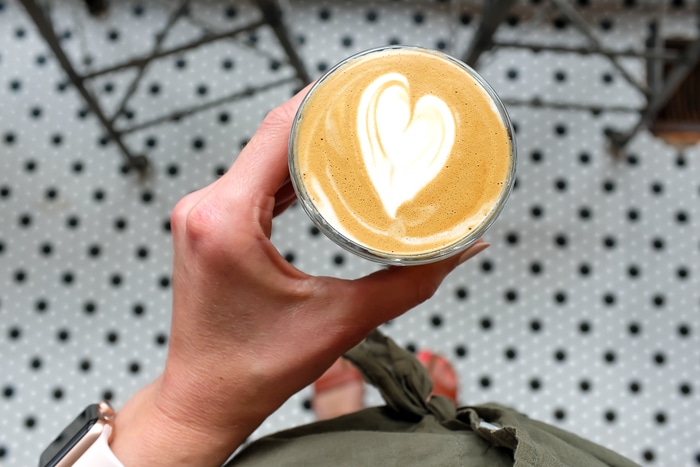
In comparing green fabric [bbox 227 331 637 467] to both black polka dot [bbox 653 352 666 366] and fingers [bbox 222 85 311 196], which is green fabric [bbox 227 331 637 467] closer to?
A: fingers [bbox 222 85 311 196]

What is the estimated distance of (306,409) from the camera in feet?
4.48

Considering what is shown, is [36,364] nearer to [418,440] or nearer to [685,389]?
[418,440]

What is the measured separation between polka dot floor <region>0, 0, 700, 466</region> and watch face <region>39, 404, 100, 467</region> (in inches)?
22.6

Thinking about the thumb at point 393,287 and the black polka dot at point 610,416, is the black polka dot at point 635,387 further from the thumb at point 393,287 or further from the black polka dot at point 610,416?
the thumb at point 393,287

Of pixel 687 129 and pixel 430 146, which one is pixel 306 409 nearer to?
pixel 430 146

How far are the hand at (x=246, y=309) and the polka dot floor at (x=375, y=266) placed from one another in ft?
2.10

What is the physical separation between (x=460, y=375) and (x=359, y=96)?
90 centimetres

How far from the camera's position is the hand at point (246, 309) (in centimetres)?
65

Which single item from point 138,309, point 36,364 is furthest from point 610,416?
point 36,364

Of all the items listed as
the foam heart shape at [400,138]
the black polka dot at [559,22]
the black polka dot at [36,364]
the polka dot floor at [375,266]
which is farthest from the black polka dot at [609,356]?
the black polka dot at [36,364]

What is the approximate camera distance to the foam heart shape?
0.60m

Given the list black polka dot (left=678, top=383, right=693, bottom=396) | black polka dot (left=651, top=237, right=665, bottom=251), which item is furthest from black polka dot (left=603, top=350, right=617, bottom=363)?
black polka dot (left=651, top=237, right=665, bottom=251)

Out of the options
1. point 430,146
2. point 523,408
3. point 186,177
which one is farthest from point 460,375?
point 430,146

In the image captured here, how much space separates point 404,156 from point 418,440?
0.33 meters
